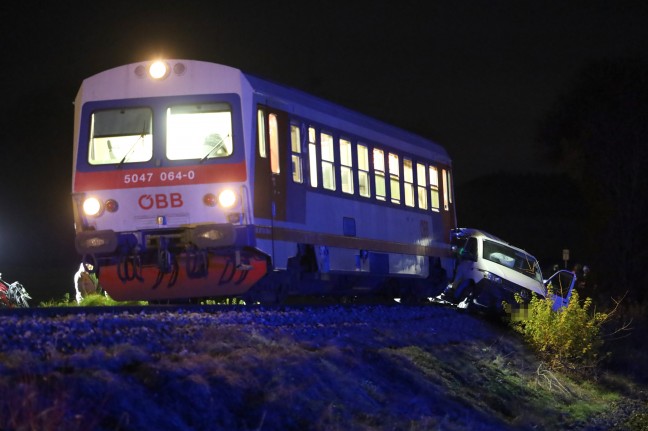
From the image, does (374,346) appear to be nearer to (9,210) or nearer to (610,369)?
(610,369)

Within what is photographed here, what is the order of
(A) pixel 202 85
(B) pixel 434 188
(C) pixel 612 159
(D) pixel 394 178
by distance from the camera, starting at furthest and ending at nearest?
(C) pixel 612 159
(B) pixel 434 188
(D) pixel 394 178
(A) pixel 202 85

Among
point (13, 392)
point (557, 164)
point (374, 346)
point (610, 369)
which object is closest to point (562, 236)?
point (557, 164)

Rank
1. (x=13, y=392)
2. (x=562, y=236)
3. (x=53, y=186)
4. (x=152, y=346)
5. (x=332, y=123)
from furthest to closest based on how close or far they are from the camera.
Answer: (x=562, y=236), (x=53, y=186), (x=332, y=123), (x=152, y=346), (x=13, y=392)

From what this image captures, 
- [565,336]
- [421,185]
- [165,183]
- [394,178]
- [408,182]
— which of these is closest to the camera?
[165,183]

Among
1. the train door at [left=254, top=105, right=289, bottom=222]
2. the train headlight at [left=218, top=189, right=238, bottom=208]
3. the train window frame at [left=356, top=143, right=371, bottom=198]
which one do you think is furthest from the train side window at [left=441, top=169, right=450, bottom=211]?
the train headlight at [left=218, top=189, right=238, bottom=208]

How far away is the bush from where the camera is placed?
16953 mm

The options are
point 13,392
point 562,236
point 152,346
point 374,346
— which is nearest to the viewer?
point 13,392

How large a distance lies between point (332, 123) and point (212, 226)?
3765 mm

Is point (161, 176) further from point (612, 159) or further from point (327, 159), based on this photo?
point (612, 159)

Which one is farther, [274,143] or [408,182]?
[408,182]

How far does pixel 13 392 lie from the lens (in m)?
6.85

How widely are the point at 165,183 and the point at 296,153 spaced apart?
2261mm

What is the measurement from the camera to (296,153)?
53.9 feet

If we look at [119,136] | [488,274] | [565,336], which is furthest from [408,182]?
[119,136]
